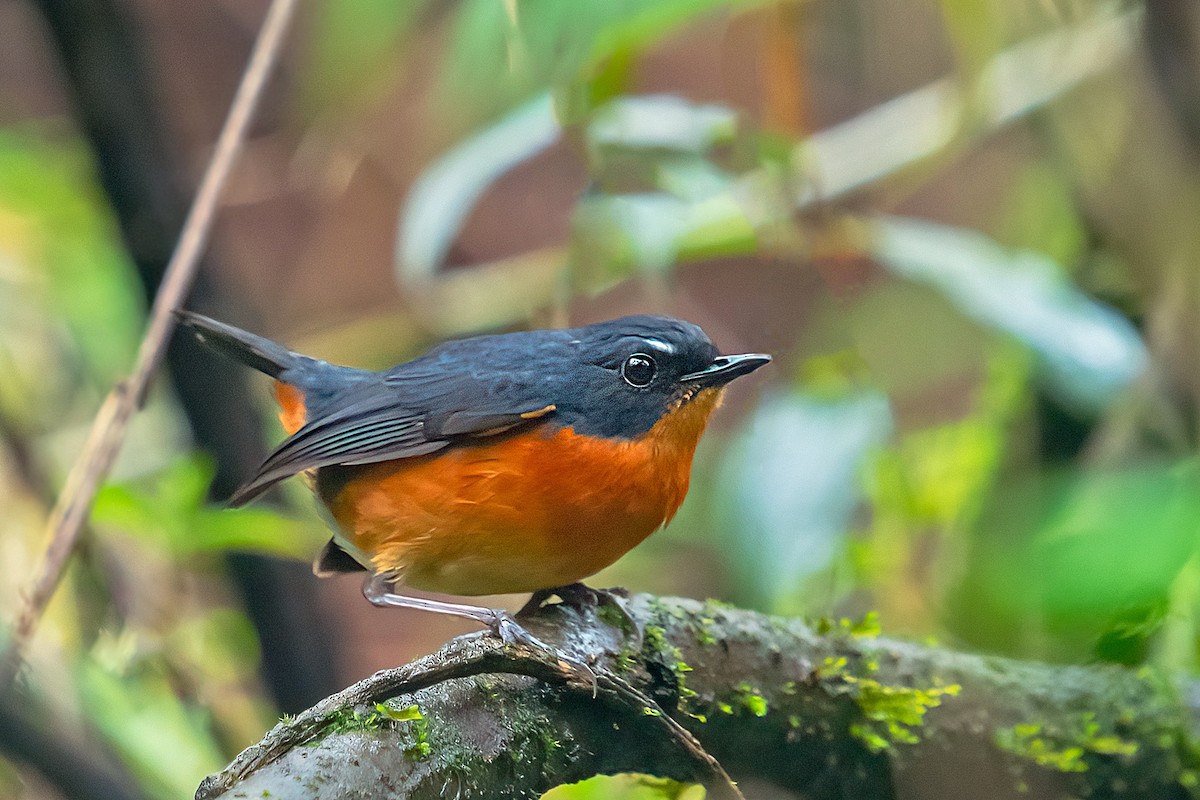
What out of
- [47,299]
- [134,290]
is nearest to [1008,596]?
[134,290]

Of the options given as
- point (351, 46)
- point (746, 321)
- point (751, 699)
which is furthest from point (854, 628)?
→ point (351, 46)

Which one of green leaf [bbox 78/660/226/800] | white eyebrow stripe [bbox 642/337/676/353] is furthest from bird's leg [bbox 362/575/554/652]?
green leaf [bbox 78/660/226/800]

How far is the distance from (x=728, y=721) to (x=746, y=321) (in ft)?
7.80

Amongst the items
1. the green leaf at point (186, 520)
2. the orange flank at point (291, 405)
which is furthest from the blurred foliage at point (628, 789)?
the orange flank at point (291, 405)

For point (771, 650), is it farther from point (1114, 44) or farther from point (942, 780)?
point (1114, 44)

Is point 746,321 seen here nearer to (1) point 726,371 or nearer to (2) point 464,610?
(1) point 726,371

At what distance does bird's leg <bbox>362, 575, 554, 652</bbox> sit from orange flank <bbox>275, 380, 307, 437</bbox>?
29.4 inches

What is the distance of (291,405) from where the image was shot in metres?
3.47

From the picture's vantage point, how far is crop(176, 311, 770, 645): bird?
267 centimetres

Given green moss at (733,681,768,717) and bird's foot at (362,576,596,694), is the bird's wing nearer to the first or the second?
bird's foot at (362,576,596,694)

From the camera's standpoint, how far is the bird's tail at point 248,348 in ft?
10.8

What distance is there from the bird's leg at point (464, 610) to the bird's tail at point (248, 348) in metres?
0.88

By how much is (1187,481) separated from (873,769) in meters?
0.97

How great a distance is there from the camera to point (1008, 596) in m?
2.65
